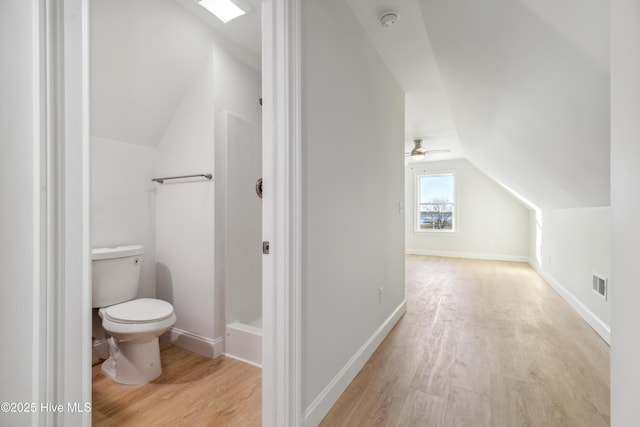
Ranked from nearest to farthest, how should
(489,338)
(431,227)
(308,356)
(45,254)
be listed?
(45,254), (308,356), (489,338), (431,227)

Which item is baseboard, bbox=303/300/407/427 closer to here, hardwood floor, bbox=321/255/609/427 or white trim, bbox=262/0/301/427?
hardwood floor, bbox=321/255/609/427

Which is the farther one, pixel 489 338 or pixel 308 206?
pixel 489 338

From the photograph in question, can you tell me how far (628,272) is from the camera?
65 cm

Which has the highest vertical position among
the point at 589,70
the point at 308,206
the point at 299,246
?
the point at 589,70

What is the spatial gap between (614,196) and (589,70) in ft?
2.56

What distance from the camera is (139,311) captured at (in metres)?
1.77

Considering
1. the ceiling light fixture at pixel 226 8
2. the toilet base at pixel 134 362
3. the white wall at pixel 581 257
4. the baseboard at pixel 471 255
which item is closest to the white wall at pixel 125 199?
the toilet base at pixel 134 362

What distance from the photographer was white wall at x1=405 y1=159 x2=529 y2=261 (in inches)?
234

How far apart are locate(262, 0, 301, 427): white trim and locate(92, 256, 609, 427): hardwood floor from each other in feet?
1.34

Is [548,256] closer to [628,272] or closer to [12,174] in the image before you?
[628,272]

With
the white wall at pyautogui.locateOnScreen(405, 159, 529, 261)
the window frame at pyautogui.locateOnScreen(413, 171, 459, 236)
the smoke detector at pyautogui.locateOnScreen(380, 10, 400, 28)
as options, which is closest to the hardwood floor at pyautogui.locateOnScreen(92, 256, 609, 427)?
the smoke detector at pyautogui.locateOnScreen(380, 10, 400, 28)

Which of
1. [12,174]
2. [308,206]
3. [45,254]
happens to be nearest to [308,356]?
→ [308,206]

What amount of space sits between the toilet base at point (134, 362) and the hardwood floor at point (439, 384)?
52 mm

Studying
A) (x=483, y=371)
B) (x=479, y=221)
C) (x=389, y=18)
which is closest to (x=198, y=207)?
(x=389, y=18)
